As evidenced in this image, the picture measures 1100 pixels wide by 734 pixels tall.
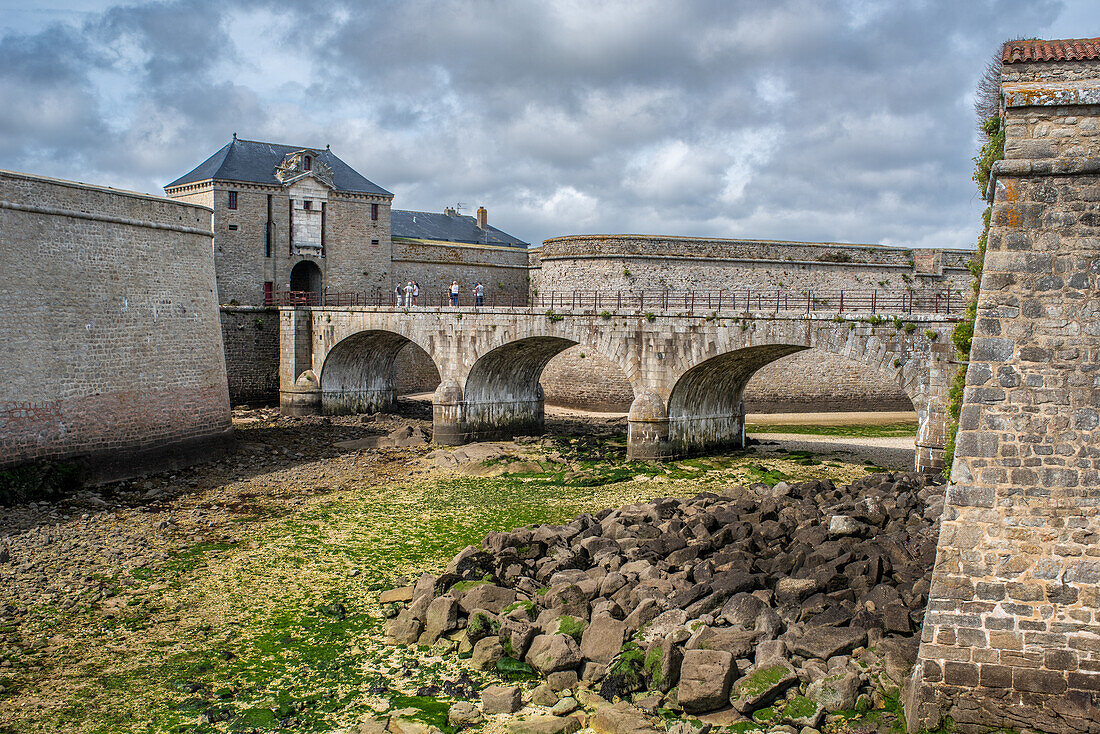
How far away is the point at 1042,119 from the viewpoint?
8039mm

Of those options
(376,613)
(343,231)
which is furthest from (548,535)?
(343,231)

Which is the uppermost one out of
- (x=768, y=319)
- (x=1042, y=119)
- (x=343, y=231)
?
(x=343, y=231)

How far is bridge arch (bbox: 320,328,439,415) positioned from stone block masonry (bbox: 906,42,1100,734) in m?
27.2

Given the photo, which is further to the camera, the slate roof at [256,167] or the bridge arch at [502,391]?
the slate roof at [256,167]

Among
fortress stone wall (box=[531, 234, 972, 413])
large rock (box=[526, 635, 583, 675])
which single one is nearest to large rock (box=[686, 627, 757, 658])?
large rock (box=[526, 635, 583, 675])

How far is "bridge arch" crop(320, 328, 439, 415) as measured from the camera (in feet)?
113

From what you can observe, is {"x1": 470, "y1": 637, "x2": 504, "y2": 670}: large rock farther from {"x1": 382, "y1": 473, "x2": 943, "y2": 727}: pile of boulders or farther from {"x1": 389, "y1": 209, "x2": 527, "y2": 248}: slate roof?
{"x1": 389, "y1": 209, "x2": 527, "y2": 248}: slate roof

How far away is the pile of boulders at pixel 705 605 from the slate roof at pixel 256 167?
1066 inches

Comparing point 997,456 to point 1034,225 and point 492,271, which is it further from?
point 492,271

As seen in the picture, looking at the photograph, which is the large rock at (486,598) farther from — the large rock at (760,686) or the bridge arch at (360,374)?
the bridge arch at (360,374)

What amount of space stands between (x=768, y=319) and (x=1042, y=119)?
46.5 ft

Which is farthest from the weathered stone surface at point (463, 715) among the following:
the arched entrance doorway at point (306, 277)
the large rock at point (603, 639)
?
the arched entrance doorway at point (306, 277)

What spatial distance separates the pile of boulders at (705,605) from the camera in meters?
9.45

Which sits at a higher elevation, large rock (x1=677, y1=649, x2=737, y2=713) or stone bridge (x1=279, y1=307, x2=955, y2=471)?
stone bridge (x1=279, y1=307, x2=955, y2=471)
